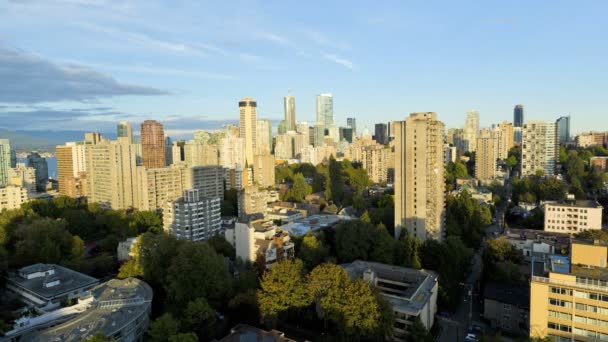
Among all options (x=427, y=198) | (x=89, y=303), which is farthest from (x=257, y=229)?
(x=427, y=198)

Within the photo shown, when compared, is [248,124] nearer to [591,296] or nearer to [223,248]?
[223,248]

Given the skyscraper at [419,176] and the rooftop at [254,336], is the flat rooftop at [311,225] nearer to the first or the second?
the skyscraper at [419,176]

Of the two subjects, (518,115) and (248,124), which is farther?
(518,115)

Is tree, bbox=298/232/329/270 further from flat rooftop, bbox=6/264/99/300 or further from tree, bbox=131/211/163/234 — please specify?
tree, bbox=131/211/163/234

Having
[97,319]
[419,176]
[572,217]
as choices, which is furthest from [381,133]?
[97,319]

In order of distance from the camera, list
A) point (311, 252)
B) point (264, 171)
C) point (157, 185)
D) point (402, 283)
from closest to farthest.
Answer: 1. point (402, 283)
2. point (311, 252)
3. point (157, 185)
4. point (264, 171)

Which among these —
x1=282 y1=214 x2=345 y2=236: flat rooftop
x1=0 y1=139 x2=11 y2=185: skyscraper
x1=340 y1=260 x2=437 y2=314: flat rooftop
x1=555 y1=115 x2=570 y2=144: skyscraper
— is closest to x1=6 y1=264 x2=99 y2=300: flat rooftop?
→ x1=282 y1=214 x2=345 y2=236: flat rooftop
